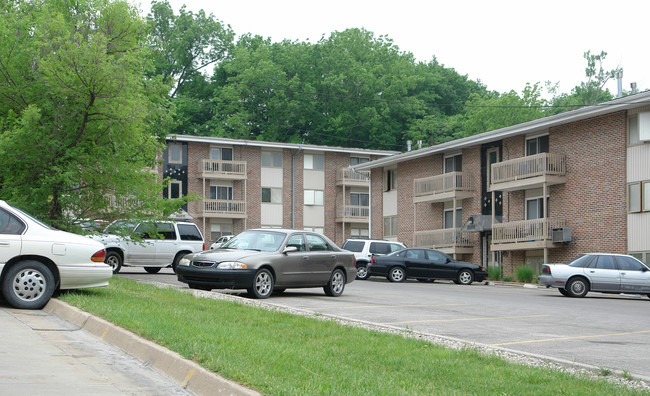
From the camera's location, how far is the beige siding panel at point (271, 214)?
193ft

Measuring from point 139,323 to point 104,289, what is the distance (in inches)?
210

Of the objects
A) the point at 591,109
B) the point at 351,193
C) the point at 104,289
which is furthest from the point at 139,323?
the point at 351,193

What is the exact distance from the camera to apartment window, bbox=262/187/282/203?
5891 cm

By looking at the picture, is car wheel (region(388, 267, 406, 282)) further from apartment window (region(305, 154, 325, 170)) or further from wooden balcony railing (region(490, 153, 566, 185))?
apartment window (region(305, 154, 325, 170))

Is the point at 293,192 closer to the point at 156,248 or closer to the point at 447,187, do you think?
the point at 447,187

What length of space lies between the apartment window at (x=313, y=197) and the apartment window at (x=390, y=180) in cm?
1218

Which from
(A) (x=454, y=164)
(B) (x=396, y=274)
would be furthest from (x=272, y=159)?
(B) (x=396, y=274)

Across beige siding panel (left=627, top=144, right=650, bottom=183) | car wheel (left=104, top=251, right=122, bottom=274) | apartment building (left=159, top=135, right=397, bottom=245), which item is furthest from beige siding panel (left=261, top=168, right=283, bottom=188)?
car wheel (left=104, top=251, right=122, bottom=274)

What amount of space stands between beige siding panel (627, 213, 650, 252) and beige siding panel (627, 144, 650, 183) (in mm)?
1498

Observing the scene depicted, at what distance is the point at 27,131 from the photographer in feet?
64.4

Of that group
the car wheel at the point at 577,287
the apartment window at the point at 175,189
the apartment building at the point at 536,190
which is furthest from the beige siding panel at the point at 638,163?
the apartment window at the point at 175,189

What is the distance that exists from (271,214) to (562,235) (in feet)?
93.1

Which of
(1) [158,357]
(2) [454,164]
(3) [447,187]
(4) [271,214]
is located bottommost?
(1) [158,357]

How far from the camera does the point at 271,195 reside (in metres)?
59.2
